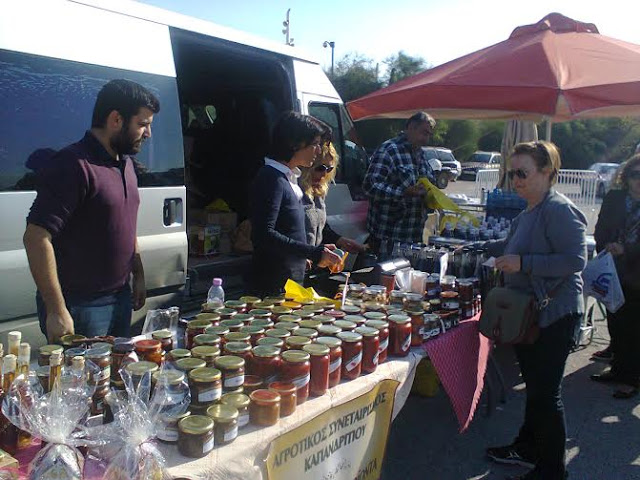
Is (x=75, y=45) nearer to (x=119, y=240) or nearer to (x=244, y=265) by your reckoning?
(x=119, y=240)

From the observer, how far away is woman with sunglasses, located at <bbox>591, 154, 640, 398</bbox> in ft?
14.3

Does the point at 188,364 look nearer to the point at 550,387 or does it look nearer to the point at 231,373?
the point at 231,373

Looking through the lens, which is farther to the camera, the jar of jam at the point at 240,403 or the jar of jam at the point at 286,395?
the jar of jam at the point at 286,395

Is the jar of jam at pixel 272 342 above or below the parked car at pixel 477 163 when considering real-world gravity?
below

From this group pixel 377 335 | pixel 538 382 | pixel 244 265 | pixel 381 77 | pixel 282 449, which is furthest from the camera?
pixel 381 77

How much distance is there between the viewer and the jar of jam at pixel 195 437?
62.8 inches

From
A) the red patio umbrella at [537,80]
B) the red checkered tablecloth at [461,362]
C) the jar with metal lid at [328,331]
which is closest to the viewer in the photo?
the jar with metal lid at [328,331]

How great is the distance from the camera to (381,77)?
159 feet

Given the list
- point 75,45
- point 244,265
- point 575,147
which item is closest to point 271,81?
point 244,265

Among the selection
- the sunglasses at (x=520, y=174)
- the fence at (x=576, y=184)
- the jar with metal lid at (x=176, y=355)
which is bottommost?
the jar with metal lid at (x=176, y=355)

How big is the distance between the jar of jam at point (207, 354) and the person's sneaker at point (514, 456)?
2.13 m

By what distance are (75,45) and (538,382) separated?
295 centimetres

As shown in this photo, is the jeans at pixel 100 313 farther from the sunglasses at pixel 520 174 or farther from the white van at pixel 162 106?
the sunglasses at pixel 520 174

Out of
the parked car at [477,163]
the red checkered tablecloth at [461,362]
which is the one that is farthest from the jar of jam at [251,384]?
the parked car at [477,163]
